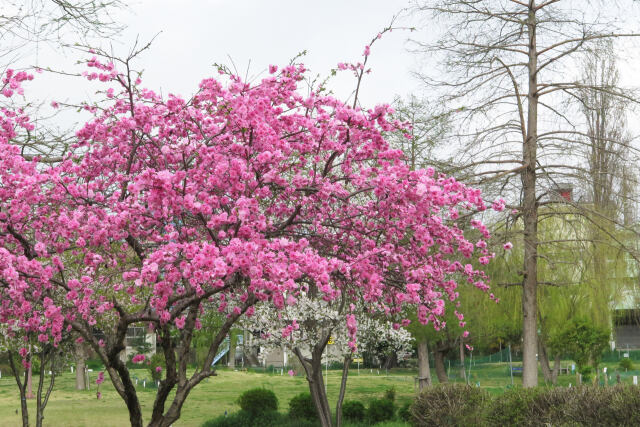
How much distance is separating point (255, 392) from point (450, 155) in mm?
10215

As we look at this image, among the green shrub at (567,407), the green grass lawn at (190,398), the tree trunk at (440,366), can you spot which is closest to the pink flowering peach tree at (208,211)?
the green shrub at (567,407)

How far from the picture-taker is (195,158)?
7617mm

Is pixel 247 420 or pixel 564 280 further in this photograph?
pixel 564 280

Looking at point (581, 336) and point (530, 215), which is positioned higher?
point (530, 215)

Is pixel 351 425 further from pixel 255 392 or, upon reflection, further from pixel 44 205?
pixel 44 205

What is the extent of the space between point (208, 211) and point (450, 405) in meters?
6.97

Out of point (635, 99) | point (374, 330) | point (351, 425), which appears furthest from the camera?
point (351, 425)

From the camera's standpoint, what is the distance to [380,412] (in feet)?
61.7

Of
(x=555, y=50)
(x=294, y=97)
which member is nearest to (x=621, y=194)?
(x=555, y=50)

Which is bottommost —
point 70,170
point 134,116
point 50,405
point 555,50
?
point 50,405

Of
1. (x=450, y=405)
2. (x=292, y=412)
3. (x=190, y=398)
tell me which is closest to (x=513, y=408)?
(x=450, y=405)

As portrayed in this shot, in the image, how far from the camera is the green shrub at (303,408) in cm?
1889

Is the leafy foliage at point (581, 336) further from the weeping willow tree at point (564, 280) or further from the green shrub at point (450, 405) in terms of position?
the green shrub at point (450, 405)

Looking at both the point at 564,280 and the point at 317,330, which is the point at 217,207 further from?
the point at 564,280
